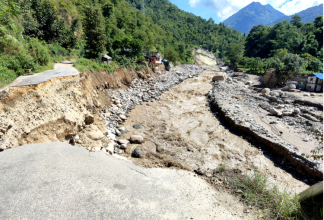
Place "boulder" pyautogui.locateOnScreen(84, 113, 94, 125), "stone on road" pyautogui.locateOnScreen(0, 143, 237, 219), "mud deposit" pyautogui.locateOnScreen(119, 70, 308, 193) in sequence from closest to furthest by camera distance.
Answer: "stone on road" pyautogui.locateOnScreen(0, 143, 237, 219), "mud deposit" pyautogui.locateOnScreen(119, 70, 308, 193), "boulder" pyautogui.locateOnScreen(84, 113, 94, 125)

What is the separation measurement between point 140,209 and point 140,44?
91.0 feet

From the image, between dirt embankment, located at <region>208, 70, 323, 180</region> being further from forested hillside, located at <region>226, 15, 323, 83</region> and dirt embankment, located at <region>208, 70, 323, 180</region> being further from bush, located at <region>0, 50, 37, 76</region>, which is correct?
bush, located at <region>0, 50, 37, 76</region>

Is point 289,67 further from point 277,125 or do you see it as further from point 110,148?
point 110,148

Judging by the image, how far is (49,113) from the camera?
7.91 metres

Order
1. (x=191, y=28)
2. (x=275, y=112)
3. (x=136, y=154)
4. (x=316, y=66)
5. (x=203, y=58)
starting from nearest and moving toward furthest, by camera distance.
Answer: (x=136, y=154) → (x=275, y=112) → (x=316, y=66) → (x=203, y=58) → (x=191, y=28)

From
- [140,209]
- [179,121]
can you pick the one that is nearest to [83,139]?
[140,209]

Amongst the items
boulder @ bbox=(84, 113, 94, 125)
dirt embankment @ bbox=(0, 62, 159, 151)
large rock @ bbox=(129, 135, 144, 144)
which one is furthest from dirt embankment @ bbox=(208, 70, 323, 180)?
boulder @ bbox=(84, 113, 94, 125)

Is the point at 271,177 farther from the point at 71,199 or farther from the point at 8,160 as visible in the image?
the point at 8,160

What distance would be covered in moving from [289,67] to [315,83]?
15.3ft

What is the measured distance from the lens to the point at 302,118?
15133 millimetres

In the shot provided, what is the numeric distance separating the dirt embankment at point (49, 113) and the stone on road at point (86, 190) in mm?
750

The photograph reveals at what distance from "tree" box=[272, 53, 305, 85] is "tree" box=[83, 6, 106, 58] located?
29498 millimetres

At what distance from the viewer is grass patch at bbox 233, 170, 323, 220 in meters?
4.69

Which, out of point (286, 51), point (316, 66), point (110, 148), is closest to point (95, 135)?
point (110, 148)
